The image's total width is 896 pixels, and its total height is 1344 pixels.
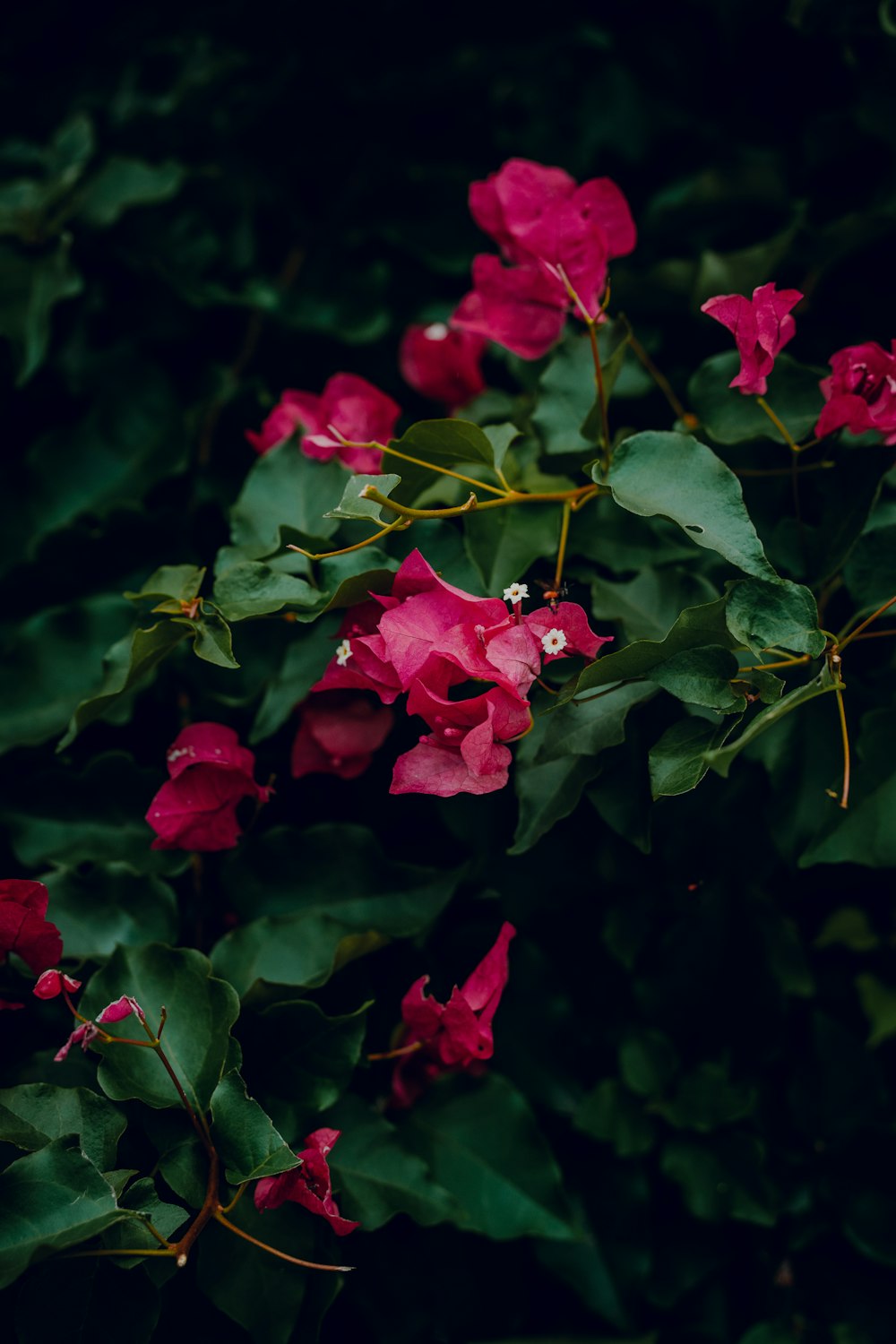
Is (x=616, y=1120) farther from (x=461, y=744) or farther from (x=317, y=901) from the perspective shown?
(x=461, y=744)

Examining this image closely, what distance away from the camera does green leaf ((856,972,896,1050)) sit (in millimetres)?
885

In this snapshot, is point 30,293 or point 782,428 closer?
point 782,428

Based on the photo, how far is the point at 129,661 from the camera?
68cm

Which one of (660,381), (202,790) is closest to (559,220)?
(660,381)

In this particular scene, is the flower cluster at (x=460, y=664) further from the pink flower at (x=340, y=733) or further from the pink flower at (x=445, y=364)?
the pink flower at (x=445, y=364)

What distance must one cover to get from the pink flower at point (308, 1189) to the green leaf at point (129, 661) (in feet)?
0.98

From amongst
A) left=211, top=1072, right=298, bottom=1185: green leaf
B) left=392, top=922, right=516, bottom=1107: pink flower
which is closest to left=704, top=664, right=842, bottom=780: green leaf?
left=392, top=922, right=516, bottom=1107: pink flower

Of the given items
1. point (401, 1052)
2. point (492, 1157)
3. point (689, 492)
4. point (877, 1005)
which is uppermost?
point (689, 492)

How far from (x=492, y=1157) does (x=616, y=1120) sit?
0.13m

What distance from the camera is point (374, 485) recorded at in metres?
0.58

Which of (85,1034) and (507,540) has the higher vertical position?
(507,540)

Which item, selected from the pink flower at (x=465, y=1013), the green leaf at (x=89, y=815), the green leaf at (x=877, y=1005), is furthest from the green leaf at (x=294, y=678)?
the green leaf at (x=877, y=1005)

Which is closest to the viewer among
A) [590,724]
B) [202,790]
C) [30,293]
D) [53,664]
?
[590,724]

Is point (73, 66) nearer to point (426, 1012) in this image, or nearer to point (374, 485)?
point (374, 485)
